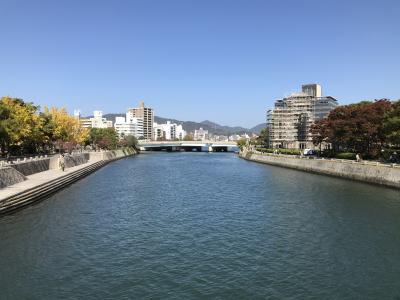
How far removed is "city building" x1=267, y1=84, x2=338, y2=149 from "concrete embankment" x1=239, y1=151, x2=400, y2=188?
5238 centimetres

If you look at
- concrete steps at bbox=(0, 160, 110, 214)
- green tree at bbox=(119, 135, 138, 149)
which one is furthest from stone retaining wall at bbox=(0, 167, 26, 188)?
green tree at bbox=(119, 135, 138, 149)

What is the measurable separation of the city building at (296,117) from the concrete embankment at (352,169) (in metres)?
52.4

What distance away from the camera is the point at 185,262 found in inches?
888

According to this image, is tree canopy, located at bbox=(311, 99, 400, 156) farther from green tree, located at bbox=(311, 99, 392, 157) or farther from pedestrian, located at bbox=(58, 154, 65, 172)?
pedestrian, located at bbox=(58, 154, 65, 172)

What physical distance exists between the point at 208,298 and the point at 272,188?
129ft

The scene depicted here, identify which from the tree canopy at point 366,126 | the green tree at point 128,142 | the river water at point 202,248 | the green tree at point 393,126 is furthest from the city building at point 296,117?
the river water at point 202,248

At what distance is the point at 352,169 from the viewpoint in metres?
63.9

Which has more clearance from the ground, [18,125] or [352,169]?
[18,125]

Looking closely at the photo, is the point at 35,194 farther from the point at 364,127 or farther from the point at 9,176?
the point at 364,127

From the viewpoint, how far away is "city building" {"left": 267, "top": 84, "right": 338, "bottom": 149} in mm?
148450

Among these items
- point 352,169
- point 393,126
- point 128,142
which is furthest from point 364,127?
point 128,142

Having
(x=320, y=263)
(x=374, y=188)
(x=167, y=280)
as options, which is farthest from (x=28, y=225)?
(x=374, y=188)

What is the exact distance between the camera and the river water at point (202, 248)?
1898 centimetres

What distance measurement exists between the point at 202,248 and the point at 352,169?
1809 inches
